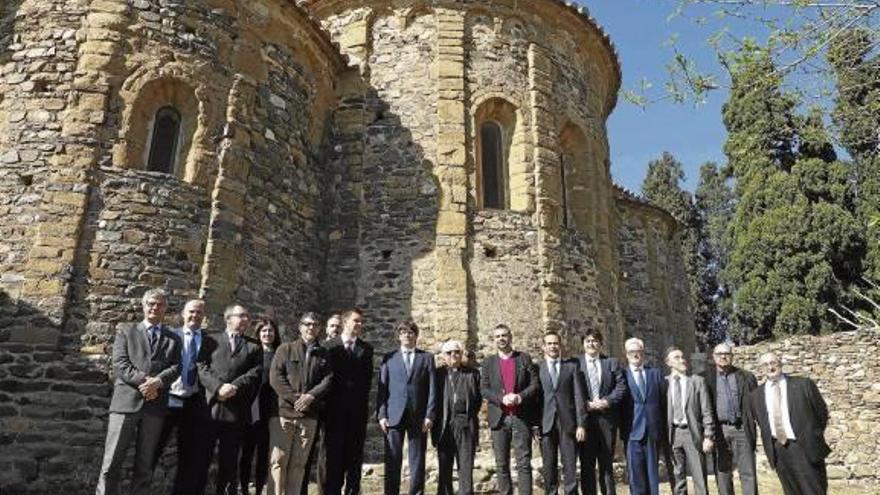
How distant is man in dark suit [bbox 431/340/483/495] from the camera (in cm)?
649

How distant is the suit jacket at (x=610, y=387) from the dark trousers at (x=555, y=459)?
1.14 feet

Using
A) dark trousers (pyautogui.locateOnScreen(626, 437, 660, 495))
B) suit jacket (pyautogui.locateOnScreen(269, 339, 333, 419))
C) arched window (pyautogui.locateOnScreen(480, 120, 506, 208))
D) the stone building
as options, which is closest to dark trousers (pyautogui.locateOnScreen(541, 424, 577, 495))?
dark trousers (pyautogui.locateOnScreen(626, 437, 660, 495))

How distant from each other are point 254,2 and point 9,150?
13.0ft

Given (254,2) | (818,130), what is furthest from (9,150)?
(818,130)

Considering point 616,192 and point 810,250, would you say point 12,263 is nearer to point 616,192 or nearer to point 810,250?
point 616,192

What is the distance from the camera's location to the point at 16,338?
293 inches

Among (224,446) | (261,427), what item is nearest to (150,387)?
(224,446)

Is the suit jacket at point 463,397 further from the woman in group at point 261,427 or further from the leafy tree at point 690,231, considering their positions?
the leafy tree at point 690,231

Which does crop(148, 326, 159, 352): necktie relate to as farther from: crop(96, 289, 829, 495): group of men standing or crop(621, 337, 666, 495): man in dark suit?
crop(621, 337, 666, 495): man in dark suit

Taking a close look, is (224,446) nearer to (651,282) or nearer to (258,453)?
(258,453)

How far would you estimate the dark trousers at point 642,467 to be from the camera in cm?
642

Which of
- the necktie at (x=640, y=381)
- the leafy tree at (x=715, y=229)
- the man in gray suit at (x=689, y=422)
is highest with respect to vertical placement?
the leafy tree at (x=715, y=229)

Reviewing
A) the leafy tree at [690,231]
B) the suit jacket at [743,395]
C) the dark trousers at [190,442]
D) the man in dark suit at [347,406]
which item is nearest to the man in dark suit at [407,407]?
the man in dark suit at [347,406]

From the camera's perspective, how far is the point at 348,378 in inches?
249
